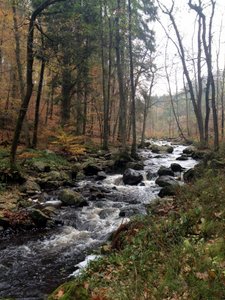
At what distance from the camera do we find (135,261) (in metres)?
5.40

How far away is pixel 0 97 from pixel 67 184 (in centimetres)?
1198

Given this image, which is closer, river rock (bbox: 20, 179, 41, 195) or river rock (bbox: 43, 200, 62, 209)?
river rock (bbox: 43, 200, 62, 209)

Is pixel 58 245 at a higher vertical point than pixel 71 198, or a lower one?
lower

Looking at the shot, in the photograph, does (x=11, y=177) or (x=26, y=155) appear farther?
(x=26, y=155)

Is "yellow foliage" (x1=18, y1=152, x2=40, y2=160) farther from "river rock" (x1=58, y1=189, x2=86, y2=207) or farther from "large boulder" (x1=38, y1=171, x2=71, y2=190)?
"river rock" (x1=58, y1=189, x2=86, y2=207)

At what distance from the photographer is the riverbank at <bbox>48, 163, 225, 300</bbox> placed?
13.6ft

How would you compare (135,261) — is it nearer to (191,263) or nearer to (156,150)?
(191,263)

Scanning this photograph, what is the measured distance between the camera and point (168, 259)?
4875 mm

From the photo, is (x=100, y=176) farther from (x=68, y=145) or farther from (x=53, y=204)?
(x=53, y=204)

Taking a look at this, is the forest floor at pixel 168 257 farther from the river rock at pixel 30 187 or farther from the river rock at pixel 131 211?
the river rock at pixel 30 187

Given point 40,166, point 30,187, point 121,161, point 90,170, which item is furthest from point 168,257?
point 121,161

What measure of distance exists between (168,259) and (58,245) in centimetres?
385

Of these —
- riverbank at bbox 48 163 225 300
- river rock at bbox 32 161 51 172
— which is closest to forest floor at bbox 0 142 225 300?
riverbank at bbox 48 163 225 300

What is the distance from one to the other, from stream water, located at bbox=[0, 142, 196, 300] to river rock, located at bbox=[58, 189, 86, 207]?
1.04 feet
